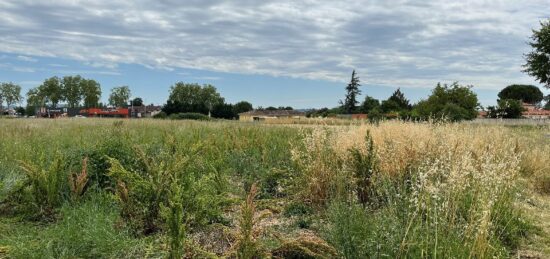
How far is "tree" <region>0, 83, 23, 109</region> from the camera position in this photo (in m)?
98.5

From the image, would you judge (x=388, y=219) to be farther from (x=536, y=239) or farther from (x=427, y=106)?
(x=427, y=106)

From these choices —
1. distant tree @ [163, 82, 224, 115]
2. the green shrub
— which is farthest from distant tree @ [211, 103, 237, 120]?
the green shrub

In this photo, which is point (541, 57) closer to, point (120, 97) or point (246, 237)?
point (246, 237)

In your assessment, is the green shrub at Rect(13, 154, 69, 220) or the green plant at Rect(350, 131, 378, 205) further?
the green plant at Rect(350, 131, 378, 205)

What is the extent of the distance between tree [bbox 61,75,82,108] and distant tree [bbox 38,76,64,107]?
103 centimetres

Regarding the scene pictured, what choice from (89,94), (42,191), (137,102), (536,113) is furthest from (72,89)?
(42,191)

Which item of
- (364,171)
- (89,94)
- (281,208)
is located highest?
(89,94)

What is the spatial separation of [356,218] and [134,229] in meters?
1.98

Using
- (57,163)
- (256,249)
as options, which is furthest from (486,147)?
(57,163)

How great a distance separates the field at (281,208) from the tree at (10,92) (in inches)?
4189

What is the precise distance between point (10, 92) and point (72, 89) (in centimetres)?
1290

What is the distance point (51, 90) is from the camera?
99.7 m

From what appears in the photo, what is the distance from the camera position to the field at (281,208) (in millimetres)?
3297

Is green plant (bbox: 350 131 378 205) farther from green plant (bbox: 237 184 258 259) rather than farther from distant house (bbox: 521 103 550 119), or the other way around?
distant house (bbox: 521 103 550 119)
